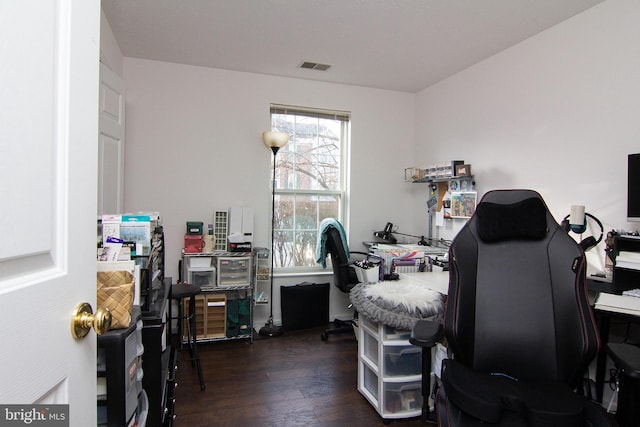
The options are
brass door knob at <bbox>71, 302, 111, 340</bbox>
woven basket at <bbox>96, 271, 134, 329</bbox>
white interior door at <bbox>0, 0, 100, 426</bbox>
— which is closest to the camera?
white interior door at <bbox>0, 0, 100, 426</bbox>

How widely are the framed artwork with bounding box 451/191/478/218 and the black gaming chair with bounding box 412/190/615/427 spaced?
1.89 meters

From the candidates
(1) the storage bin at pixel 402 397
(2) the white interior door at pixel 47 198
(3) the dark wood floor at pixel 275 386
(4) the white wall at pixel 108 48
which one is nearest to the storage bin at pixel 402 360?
(1) the storage bin at pixel 402 397

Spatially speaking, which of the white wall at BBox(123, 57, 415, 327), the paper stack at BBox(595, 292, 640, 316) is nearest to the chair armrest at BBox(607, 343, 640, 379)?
the paper stack at BBox(595, 292, 640, 316)

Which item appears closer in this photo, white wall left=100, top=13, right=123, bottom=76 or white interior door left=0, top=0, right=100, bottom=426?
white interior door left=0, top=0, right=100, bottom=426

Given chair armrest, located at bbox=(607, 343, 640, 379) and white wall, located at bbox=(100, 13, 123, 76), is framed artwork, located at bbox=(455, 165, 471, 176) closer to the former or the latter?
chair armrest, located at bbox=(607, 343, 640, 379)

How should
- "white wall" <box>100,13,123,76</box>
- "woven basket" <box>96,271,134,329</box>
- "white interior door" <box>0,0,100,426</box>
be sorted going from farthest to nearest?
"white wall" <box>100,13,123,76</box> → "woven basket" <box>96,271,134,329</box> → "white interior door" <box>0,0,100,426</box>

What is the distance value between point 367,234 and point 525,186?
5.91 feet

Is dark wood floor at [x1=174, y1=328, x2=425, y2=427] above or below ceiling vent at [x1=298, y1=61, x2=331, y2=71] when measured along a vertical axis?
below

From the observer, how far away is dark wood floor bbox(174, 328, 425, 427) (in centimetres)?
231

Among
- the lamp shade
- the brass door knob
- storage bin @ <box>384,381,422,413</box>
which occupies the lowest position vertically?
storage bin @ <box>384,381,422,413</box>

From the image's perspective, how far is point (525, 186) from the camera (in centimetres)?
304

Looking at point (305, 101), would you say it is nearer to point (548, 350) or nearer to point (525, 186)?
point (525, 186)

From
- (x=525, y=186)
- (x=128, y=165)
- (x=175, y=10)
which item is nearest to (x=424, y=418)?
(x=525, y=186)

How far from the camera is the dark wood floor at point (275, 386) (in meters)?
2.31
